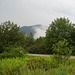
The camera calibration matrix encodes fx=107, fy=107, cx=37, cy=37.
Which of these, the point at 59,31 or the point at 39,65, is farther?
the point at 59,31

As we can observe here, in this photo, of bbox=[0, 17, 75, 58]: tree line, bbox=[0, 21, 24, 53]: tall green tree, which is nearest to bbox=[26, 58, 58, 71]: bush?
bbox=[0, 17, 75, 58]: tree line

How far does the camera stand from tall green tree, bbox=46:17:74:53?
2911 centimetres

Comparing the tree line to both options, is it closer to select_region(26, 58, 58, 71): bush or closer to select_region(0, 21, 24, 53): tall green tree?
select_region(0, 21, 24, 53): tall green tree

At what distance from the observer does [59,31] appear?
98.7 ft

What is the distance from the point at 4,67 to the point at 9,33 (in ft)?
42.7

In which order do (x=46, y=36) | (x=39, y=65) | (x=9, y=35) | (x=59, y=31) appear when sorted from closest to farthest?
(x=39, y=65) < (x=9, y=35) < (x=59, y=31) < (x=46, y=36)

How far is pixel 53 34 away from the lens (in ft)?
100

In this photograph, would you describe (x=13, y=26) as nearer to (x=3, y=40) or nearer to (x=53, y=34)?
(x=3, y=40)

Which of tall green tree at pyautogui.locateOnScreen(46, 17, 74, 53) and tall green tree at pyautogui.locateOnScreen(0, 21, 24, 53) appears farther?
tall green tree at pyautogui.locateOnScreen(46, 17, 74, 53)

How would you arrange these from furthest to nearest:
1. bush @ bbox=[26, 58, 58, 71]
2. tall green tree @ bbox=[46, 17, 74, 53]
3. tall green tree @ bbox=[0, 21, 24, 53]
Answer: tall green tree @ bbox=[46, 17, 74, 53] < tall green tree @ bbox=[0, 21, 24, 53] < bush @ bbox=[26, 58, 58, 71]

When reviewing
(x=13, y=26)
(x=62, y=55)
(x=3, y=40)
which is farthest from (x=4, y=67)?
(x=13, y=26)

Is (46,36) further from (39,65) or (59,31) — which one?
(39,65)

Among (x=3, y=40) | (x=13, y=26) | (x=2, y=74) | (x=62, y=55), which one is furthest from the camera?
(x=13, y=26)

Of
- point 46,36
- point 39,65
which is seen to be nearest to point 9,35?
point 39,65
